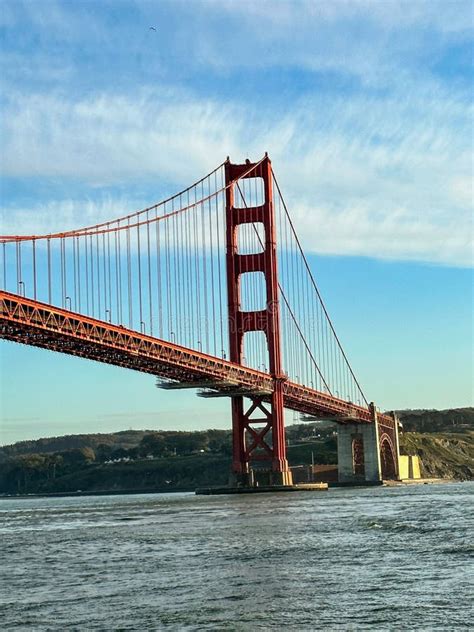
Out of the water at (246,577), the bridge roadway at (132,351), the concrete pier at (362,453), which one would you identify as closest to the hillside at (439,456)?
the concrete pier at (362,453)

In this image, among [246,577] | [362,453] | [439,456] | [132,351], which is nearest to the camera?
[246,577]

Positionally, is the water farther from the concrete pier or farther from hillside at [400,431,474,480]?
hillside at [400,431,474,480]

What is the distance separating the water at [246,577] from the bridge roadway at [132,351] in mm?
15408

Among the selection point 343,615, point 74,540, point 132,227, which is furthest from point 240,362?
point 343,615

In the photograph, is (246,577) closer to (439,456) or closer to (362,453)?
(362,453)

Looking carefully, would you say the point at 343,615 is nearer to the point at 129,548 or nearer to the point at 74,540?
the point at 129,548

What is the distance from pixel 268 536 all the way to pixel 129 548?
178 inches

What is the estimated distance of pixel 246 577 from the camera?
72.8 feet

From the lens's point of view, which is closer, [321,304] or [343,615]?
[343,615]

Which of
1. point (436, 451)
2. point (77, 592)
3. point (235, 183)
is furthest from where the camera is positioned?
point (436, 451)

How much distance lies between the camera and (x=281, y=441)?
82.1 meters

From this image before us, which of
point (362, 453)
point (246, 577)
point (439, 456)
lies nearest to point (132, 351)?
point (246, 577)

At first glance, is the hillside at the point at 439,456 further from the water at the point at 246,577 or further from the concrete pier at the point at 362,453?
the water at the point at 246,577

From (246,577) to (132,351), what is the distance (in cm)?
3999
